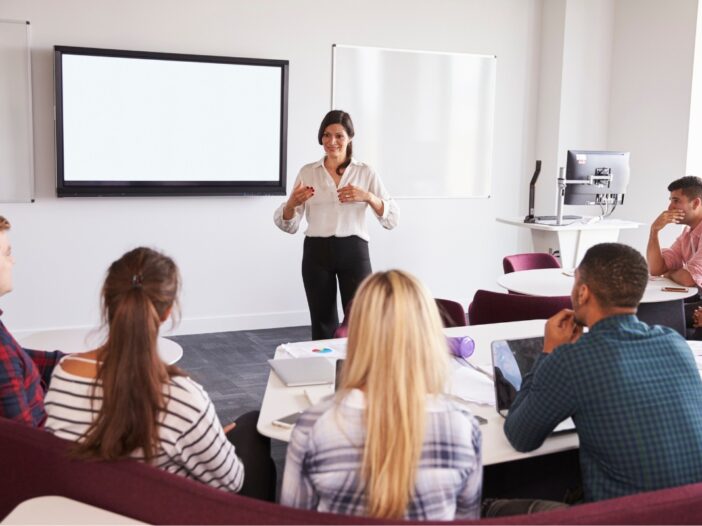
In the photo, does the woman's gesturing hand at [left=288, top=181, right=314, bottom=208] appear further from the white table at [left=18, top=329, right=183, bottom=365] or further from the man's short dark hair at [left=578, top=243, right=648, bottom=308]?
the man's short dark hair at [left=578, top=243, right=648, bottom=308]

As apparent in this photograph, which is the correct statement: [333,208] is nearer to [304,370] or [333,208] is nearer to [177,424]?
[304,370]

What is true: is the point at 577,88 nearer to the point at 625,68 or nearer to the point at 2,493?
the point at 625,68

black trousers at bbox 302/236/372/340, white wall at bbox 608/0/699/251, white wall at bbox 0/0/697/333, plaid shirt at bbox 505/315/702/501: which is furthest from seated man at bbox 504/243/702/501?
white wall at bbox 608/0/699/251

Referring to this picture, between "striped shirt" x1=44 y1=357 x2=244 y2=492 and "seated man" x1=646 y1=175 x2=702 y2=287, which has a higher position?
"seated man" x1=646 y1=175 x2=702 y2=287

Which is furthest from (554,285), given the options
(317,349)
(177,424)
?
(177,424)

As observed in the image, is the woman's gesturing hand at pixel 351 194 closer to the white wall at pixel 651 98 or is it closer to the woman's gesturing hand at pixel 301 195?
the woman's gesturing hand at pixel 301 195

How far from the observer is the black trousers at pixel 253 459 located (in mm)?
2402

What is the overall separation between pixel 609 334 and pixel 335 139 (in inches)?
108

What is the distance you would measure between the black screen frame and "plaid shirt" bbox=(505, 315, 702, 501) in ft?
14.2

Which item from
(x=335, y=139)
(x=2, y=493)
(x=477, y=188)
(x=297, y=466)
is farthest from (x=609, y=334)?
(x=477, y=188)

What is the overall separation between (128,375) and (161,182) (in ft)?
14.0

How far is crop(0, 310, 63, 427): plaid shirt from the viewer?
2176mm

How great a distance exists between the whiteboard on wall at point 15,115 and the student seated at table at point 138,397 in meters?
3.95

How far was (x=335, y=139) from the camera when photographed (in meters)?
4.48
